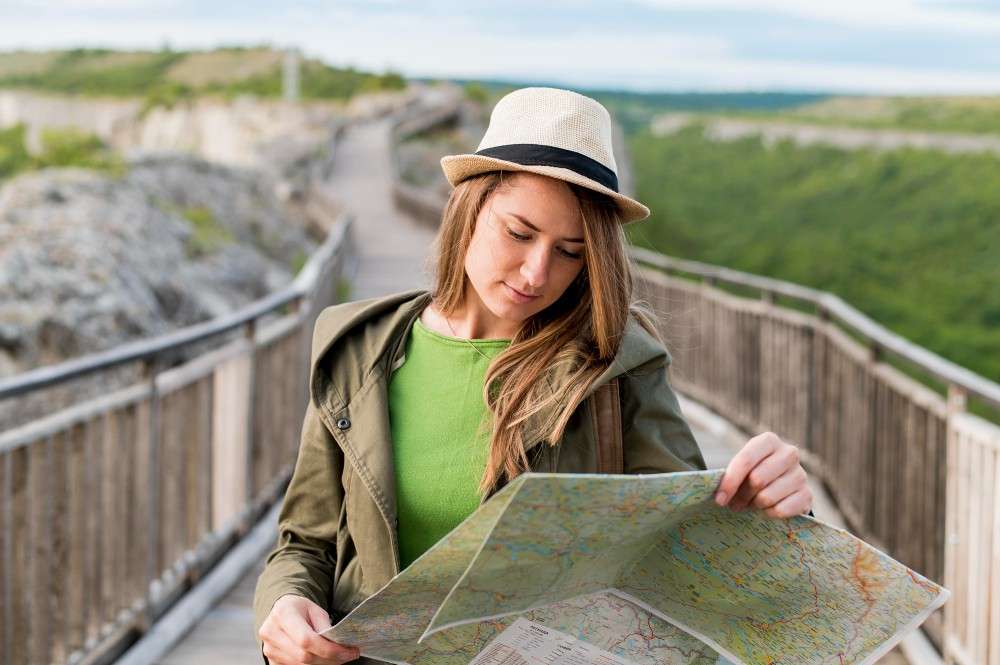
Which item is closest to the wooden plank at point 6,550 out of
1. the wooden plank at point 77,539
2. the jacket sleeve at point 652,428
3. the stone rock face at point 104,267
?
the wooden plank at point 77,539

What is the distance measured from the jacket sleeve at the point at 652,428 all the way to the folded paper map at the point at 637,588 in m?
0.20

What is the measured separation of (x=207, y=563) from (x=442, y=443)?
13.3ft

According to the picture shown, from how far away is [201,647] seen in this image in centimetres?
474

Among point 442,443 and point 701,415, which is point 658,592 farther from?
point 701,415

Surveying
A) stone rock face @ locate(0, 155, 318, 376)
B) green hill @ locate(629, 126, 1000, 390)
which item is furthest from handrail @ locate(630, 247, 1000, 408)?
green hill @ locate(629, 126, 1000, 390)

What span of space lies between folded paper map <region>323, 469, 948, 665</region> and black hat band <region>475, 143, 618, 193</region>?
0.51 m

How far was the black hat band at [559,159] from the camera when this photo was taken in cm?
184

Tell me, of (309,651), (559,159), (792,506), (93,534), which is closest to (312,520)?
(309,651)

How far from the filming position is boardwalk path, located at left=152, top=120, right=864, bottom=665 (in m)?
4.74

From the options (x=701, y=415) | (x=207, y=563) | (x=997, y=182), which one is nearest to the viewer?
(x=207, y=563)

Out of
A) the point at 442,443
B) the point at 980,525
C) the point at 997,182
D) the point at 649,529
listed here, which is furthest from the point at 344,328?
the point at 997,182

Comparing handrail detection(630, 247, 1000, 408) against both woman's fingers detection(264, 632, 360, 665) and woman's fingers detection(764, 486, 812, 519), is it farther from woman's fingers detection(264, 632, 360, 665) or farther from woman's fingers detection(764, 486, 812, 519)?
woman's fingers detection(264, 632, 360, 665)

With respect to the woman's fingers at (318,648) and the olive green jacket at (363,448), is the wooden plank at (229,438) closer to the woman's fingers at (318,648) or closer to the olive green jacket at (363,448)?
the olive green jacket at (363,448)

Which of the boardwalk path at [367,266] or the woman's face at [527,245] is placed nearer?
the woman's face at [527,245]
